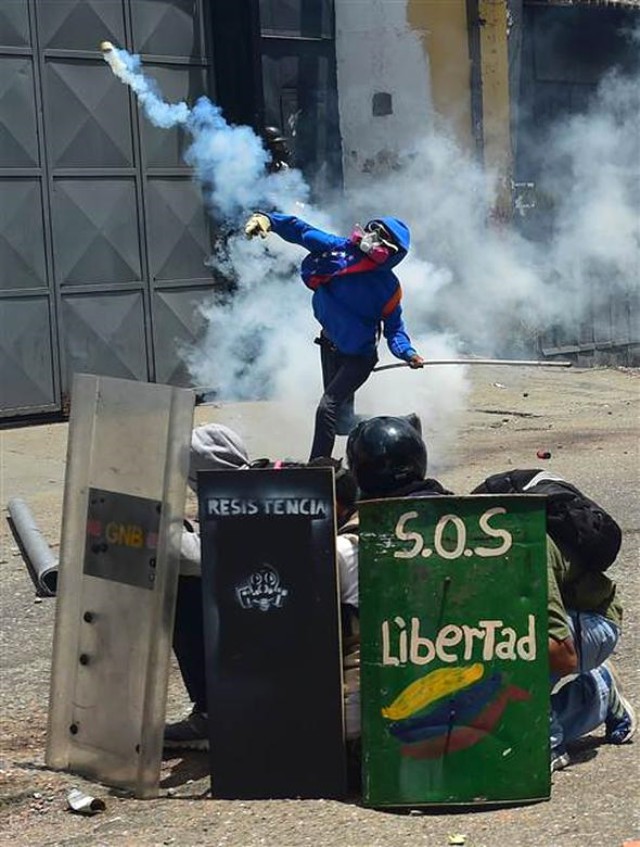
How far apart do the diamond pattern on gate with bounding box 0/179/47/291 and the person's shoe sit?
26.5 ft

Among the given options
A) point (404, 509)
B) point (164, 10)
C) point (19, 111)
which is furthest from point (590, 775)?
point (164, 10)

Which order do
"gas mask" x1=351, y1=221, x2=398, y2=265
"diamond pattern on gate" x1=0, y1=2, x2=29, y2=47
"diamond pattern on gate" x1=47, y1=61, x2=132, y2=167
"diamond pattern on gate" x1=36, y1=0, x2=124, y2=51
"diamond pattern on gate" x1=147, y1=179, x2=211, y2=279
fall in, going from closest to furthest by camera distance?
"gas mask" x1=351, y1=221, x2=398, y2=265 < "diamond pattern on gate" x1=0, y1=2, x2=29, y2=47 < "diamond pattern on gate" x1=36, y1=0, x2=124, y2=51 < "diamond pattern on gate" x1=47, y1=61, x2=132, y2=167 < "diamond pattern on gate" x1=147, y1=179, x2=211, y2=279

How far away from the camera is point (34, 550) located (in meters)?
7.54

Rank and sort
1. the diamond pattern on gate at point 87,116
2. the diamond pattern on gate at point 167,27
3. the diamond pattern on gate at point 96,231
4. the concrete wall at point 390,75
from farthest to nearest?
the concrete wall at point 390,75 → the diamond pattern on gate at point 167,27 → the diamond pattern on gate at point 96,231 → the diamond pattern on gate at point 87,116

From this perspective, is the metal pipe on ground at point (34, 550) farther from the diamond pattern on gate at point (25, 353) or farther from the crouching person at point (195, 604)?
the diamond pattern on gate at point (25, 353)

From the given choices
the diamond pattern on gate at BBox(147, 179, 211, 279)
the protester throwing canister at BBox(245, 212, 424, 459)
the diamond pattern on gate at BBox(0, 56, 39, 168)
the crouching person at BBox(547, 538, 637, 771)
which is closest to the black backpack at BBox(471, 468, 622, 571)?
the crouching person at BBox(547, 538, 637, 771)

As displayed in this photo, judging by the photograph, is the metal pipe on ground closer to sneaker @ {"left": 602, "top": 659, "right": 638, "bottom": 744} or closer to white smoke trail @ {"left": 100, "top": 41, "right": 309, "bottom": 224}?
sneaker @ {"left": 602, "top": 659, "right": 638, "bottom": 744}

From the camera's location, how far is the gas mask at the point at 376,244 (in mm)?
8656

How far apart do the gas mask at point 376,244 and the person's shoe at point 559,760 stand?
4551 mm

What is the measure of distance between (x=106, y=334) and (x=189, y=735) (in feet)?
25.7

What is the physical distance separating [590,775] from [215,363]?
8687mm

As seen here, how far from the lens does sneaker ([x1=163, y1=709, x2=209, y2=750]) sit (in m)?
4.87

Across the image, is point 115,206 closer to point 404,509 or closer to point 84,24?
point 84,24

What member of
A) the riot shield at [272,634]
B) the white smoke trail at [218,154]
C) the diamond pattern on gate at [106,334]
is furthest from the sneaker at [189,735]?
the diamond pattern on gate at [106,334]
